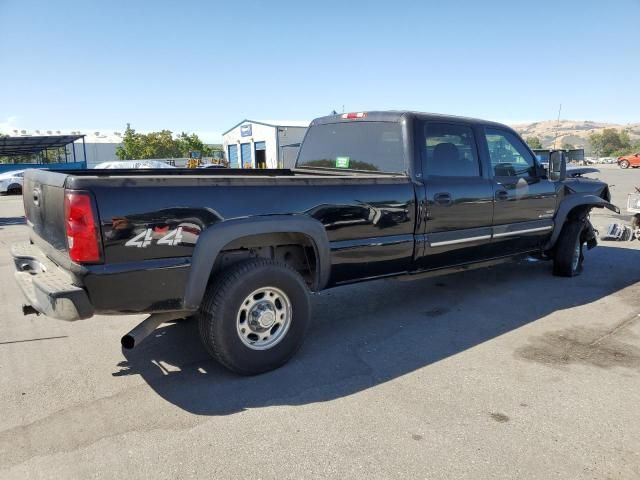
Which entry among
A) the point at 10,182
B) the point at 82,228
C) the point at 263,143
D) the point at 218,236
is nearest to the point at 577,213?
the point at 218,236

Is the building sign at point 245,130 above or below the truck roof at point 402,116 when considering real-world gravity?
above

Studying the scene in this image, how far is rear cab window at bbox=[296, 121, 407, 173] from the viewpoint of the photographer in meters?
4.39

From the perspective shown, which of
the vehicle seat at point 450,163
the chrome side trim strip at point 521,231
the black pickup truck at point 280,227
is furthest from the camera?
the chrome side trim strip at point 521,231

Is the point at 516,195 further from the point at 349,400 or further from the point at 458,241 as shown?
the point at 349,400

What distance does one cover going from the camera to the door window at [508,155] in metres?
4.99

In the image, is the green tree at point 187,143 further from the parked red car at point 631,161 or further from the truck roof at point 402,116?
the truck roof at point 402,116

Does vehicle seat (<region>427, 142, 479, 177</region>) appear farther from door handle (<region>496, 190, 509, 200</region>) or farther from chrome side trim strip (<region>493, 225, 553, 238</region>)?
chrome side trim strip (<region>493, 225, 553, 238</region>)

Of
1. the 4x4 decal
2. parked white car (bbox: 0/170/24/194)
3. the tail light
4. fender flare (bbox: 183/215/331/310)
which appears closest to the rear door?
fender flare (bbox: 183/215/331/310)

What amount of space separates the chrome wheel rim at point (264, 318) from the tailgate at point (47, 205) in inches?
48.6

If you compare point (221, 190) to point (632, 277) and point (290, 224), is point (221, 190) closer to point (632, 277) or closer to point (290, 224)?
point (290, 224)

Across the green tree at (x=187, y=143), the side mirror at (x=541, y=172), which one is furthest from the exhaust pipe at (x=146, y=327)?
the green tree at (x=187, y=143)

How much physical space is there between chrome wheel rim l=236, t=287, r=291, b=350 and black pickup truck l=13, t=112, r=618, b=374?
0.01 m

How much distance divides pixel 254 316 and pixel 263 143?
3880 cm

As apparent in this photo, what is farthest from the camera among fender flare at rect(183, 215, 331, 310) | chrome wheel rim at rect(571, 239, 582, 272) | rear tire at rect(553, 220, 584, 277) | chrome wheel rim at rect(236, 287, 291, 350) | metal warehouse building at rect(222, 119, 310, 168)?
metal warehouse building at rect(222, 119, 310, 168)
